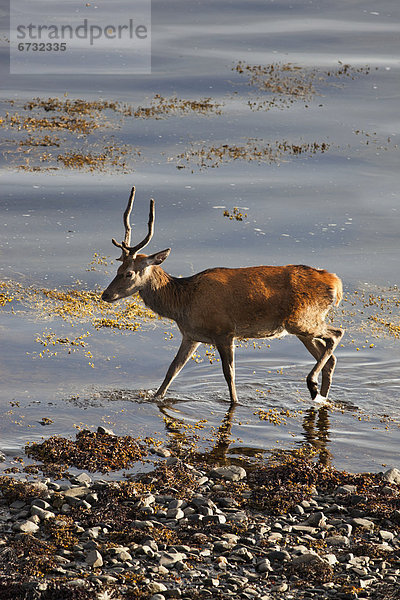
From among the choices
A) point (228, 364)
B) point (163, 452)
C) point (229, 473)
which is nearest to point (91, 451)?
point (163, 452)

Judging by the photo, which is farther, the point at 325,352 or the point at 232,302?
the point at 325,352

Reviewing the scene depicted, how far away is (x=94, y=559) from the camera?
740 centimetres

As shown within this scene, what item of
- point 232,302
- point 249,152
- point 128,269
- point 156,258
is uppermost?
point 249,152

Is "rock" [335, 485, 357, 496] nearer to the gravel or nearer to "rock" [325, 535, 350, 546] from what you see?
the gravel

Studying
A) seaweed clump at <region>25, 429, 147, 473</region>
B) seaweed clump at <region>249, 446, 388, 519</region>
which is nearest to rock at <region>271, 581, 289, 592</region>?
seaweed clump at <region>249, 446, 388, 519</region>

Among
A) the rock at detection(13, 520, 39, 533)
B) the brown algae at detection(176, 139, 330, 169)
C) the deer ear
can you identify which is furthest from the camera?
the brown algae at detection(176, 139, 330, 169)

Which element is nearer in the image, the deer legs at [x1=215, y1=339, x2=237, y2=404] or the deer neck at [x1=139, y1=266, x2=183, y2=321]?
the deer legs at [x1=215, y1=339, x2=237, y2=404]

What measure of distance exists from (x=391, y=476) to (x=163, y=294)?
13.6ft

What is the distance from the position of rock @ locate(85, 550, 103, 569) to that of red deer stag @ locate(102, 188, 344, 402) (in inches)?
182

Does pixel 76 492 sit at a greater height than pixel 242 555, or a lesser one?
greater

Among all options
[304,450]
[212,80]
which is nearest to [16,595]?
[304,450]

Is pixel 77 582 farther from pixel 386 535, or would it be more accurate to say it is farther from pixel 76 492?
pixel 386 535

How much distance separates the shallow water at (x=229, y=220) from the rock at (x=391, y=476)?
537 mm

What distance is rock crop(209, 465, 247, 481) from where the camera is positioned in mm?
9452
